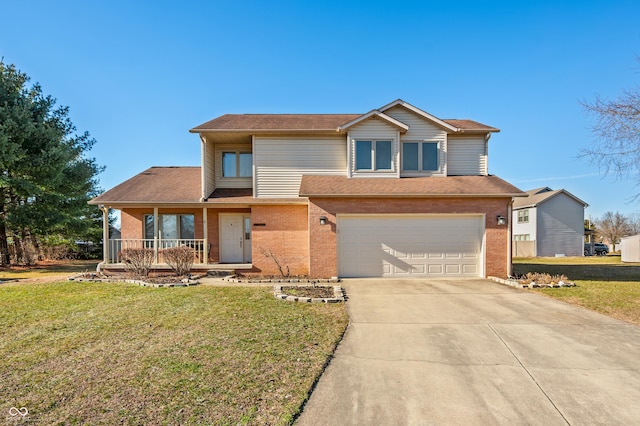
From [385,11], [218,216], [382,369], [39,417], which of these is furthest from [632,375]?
[385,11]

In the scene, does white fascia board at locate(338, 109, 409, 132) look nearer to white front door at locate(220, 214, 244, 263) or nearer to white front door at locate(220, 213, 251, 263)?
white front door at locate(220, 213, 251, 263)

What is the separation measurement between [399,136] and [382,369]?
1002 centimetres

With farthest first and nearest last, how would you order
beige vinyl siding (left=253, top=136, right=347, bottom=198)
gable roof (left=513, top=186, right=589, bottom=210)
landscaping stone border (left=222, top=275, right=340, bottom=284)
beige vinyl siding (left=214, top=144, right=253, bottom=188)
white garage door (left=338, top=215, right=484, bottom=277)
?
gable roof (left=513, top=186, right=589, bottom=210) < beige vinyl siding (left=214, top=144, right=253, bottom=188) < beige vinyl siding (left=253, top=136, right=347, bottom=198) < white garage door (left=338, top=215, right=484, bottom=277) < landscaping stone border (left=222, top=275, right=340, bottom=284)

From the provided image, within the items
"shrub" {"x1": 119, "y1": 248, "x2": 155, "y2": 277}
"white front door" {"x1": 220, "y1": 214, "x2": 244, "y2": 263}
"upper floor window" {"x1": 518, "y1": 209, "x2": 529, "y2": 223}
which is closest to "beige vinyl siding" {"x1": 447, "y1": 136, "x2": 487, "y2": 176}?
"white front door" {"x1": 220, "y1": 214, "x2": 244, "y2": 263}

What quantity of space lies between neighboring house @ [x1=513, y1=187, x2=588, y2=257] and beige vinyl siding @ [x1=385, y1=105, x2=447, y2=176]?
22236mm

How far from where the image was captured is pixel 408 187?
455 inches

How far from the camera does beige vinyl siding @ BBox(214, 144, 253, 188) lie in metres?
13.8

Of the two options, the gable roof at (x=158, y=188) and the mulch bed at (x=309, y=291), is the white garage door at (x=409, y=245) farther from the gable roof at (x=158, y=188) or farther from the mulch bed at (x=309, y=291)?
the gable roof at (x=158, y=188)

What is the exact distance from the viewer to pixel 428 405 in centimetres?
340

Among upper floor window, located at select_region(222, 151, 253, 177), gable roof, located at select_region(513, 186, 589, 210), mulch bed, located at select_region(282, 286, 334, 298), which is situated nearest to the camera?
mulch bed, located at select_region(282, 286, 334, 298)

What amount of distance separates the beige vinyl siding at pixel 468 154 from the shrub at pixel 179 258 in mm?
11219

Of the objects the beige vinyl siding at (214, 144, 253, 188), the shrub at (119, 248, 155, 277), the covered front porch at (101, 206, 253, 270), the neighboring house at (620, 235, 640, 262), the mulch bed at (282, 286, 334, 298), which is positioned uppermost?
the beige vinyl siding at (214, 144, 253, 188)

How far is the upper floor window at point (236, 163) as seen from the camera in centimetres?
1395

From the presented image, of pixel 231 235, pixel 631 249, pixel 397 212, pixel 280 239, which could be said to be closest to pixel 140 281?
pixel 231 235
